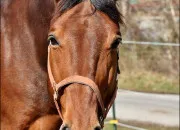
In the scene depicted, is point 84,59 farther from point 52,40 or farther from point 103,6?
point 103,6

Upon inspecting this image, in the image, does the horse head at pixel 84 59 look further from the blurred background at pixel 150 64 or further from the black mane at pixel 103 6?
the blurred background at pixel 150 64

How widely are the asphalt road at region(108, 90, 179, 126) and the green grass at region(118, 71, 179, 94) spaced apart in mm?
516

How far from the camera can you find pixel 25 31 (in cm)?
336

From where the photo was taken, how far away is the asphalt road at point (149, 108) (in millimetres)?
8617

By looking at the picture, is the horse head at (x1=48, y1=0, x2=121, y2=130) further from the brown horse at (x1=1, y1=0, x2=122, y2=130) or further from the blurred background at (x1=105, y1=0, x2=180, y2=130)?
the blurred background at (x1=105, y1=0, x2=180, y2=130)

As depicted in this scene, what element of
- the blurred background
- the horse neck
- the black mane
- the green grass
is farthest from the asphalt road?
the black mane

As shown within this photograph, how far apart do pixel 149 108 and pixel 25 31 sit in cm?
635

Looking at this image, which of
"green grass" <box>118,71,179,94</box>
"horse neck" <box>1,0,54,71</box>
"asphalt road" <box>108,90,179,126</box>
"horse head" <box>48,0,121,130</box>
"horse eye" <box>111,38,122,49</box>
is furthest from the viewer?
"green grass" <box>118,71,179,94</box>

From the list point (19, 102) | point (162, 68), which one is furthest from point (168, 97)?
point (19, 102)

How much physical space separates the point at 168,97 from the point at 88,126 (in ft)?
25.9

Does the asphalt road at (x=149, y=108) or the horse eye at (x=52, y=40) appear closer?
the horse eye at (x=52, y=40)

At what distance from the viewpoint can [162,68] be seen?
38.4ft

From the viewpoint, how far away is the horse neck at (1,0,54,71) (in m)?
3.26

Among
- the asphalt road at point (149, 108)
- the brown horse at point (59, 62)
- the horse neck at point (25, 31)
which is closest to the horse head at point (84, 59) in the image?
the brown horse at point (59, 62)
